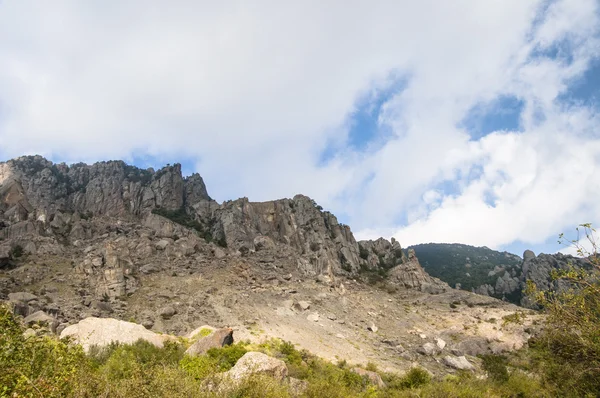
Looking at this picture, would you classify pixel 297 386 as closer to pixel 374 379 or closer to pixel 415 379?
pixel 374 379

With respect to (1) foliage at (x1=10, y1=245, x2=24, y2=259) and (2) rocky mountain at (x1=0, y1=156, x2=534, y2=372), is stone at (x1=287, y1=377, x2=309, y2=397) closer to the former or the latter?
(2) rocky mountain at (x1=0, y1=156, x2=534, y2=372)

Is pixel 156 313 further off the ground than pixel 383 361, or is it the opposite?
pixel 156 313

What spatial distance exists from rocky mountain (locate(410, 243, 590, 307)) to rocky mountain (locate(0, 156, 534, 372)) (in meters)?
20.2

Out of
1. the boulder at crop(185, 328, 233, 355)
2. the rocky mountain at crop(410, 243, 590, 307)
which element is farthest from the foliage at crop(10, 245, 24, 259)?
the rocky mountain at crop(410, 243, 590, 307)

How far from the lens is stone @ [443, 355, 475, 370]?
115ft

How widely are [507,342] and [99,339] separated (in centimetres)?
4474

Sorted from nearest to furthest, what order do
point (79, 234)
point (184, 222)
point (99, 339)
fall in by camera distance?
1. point (99, 339)
2. point (79, 234)
3. point (184, 222)

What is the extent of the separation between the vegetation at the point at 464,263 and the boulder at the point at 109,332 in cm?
8285

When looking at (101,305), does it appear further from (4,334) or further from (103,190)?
(103,190)

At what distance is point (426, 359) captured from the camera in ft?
120

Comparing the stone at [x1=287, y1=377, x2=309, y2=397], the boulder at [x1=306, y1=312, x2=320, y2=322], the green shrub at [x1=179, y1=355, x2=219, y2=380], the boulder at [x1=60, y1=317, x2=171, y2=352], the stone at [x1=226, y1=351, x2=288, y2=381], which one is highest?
the boulder at [x1=60, y1=317, x2=171, y2=352]

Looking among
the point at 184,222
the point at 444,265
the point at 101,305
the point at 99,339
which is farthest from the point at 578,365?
the point at 444,265

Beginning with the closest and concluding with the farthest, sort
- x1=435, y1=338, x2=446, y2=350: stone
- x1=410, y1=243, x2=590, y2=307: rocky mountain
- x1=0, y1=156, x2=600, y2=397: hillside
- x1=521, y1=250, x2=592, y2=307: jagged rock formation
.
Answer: x1=0, y1=156, x2=600, y2=397: hillside → x1=435, y1=338, x2=446, y2=350: stone → x1=521, y1=250, x2=592, y2=307: jagged rock formation → x1=410, y1=243, x2=590, y2=307: rocky mountain

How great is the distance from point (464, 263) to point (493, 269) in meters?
17.5
